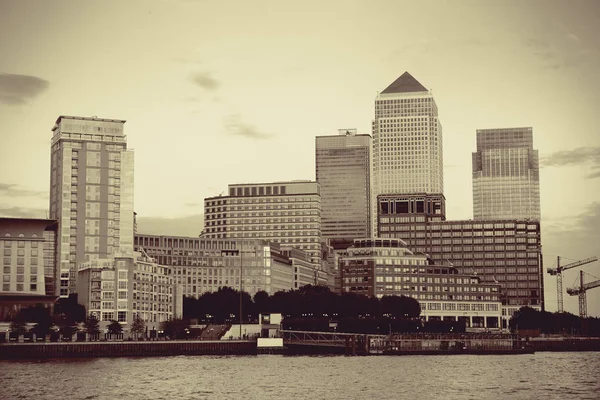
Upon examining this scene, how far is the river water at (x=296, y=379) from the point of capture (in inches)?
4929

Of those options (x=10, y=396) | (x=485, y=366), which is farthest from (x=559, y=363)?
(x=10, y=396)

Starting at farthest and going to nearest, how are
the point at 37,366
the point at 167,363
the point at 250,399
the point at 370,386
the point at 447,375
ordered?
the point at 167,363
the point at 37,366
the point at 447,375
the point at 370,386
the point at 250,399

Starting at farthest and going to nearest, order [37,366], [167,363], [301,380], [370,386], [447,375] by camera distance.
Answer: [167,363], [37,366], [447,375], [301,380], [370,386]

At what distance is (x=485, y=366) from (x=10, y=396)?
8394cm

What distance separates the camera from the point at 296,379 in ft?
479

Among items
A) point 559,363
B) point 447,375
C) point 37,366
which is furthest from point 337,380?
point 559,363

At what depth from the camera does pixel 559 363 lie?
196 m

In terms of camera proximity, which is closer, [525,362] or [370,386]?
[370,386]

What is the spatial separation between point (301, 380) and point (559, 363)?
6964 cm

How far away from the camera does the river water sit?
12519 cm

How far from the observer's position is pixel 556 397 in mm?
122688

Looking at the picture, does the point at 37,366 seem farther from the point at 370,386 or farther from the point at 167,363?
the point at 370,386

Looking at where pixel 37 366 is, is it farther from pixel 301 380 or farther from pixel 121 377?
pixel 301 380

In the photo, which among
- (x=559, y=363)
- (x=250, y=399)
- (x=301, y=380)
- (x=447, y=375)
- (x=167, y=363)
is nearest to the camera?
(x=250, y=399)
